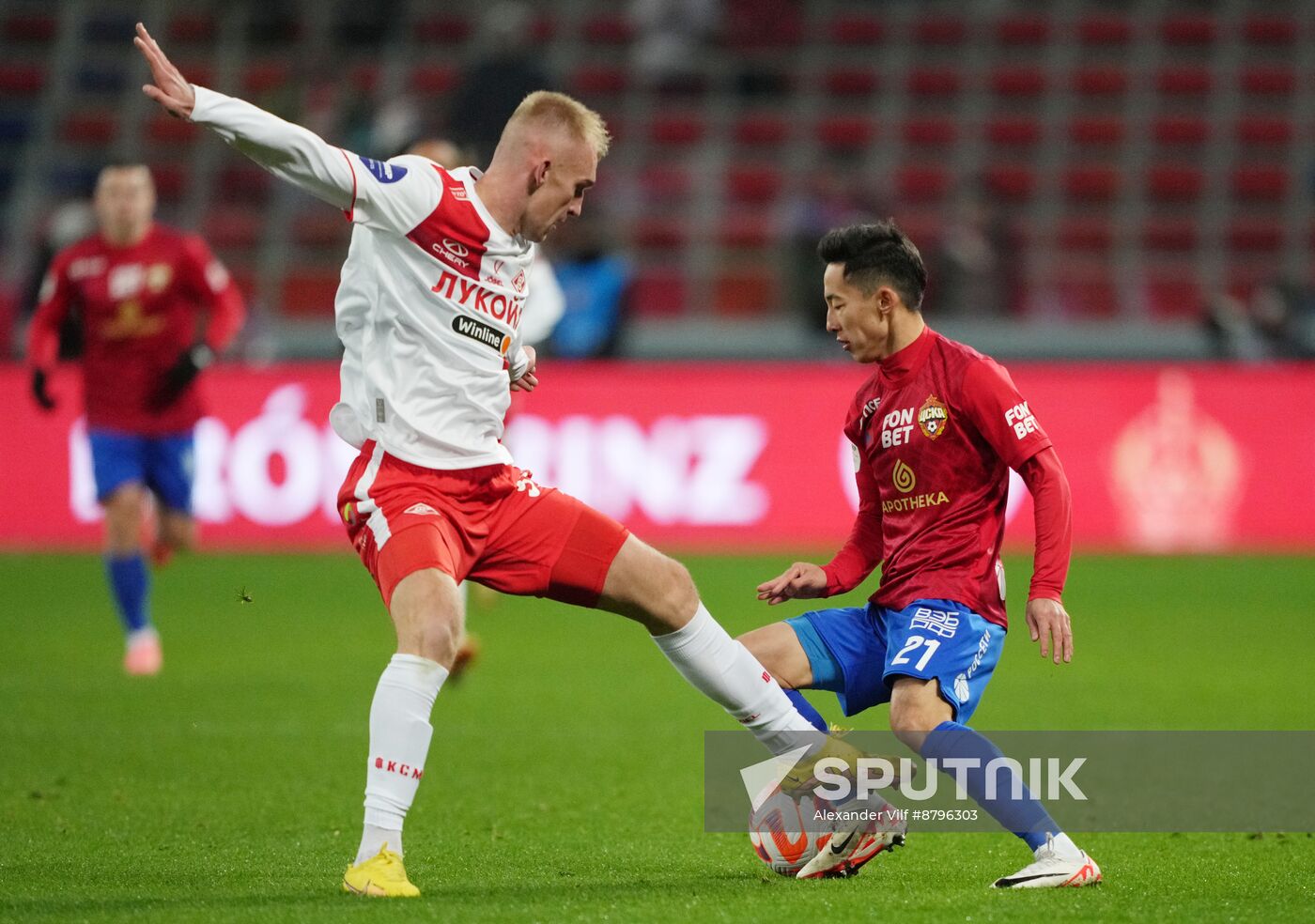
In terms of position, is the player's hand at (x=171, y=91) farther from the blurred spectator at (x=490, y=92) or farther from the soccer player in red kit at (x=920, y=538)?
the blurred spectator at (x=490, y=92)

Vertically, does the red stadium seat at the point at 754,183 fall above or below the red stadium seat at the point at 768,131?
below

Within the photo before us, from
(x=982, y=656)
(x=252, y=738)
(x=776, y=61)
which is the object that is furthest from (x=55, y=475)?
(x=982, y=656)

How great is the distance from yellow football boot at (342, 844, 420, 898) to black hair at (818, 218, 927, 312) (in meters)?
2.01

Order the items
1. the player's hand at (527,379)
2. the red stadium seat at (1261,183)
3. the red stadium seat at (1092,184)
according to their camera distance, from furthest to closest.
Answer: the red stadium seat at (1092,184) < the red stadium seat at (1261,183) < the player's hand at (527,379)

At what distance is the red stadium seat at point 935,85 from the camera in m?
20.6

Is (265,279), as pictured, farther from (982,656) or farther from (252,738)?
(982,656)

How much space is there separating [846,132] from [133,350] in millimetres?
12028

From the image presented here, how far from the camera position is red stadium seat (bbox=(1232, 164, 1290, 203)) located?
64.5 ft

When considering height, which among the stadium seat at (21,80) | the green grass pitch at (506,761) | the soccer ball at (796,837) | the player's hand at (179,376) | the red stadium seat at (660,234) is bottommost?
the green grass pitch at (506,761)

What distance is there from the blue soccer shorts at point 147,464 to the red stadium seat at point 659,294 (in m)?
9.31

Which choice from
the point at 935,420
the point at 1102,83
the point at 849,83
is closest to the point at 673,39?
the point at 849,83

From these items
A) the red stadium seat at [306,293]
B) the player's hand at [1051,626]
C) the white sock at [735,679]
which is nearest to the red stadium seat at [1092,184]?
the red stadium seat at [306,293]

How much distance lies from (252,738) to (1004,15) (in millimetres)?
15829

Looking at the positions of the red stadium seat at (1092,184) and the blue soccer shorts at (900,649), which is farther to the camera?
the red stadium seat at (1092,184)
